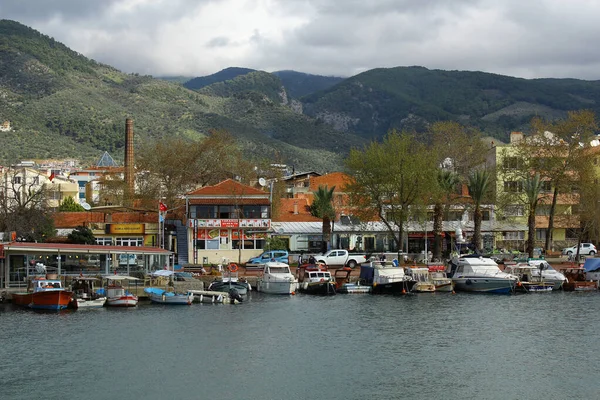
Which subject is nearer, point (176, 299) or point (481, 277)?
point (176, 299)

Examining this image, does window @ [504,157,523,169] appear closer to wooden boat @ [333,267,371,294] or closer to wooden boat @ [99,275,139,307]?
wooden boat @ [333,267,371,294]

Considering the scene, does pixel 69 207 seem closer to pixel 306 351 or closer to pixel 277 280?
pixel 277 280

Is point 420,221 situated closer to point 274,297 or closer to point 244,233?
point 244,233

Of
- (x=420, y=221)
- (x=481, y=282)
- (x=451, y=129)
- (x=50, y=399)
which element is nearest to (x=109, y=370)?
(x=50, y=399)

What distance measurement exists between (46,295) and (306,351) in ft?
75.6

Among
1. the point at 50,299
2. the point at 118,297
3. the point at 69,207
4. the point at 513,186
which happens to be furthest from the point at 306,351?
the point at 69,207

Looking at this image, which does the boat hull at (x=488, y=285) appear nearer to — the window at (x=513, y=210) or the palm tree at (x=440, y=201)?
the palm tree at (x=440, y=201)

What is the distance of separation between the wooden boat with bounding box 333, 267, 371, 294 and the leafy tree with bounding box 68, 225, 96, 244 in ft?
80.7

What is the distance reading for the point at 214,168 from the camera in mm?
113812

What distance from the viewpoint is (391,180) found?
88.8m

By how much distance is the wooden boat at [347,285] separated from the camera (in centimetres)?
7469

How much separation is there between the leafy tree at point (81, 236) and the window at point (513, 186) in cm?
4703

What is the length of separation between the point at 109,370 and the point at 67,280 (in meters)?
27.3

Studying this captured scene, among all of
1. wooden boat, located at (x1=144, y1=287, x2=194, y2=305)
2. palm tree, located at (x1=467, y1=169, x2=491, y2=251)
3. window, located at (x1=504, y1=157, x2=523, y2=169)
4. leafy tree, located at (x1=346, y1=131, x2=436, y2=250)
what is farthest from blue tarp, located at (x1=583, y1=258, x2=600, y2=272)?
wooden boat, located at (x1=144, y1=287, x2=194, y2=305)
